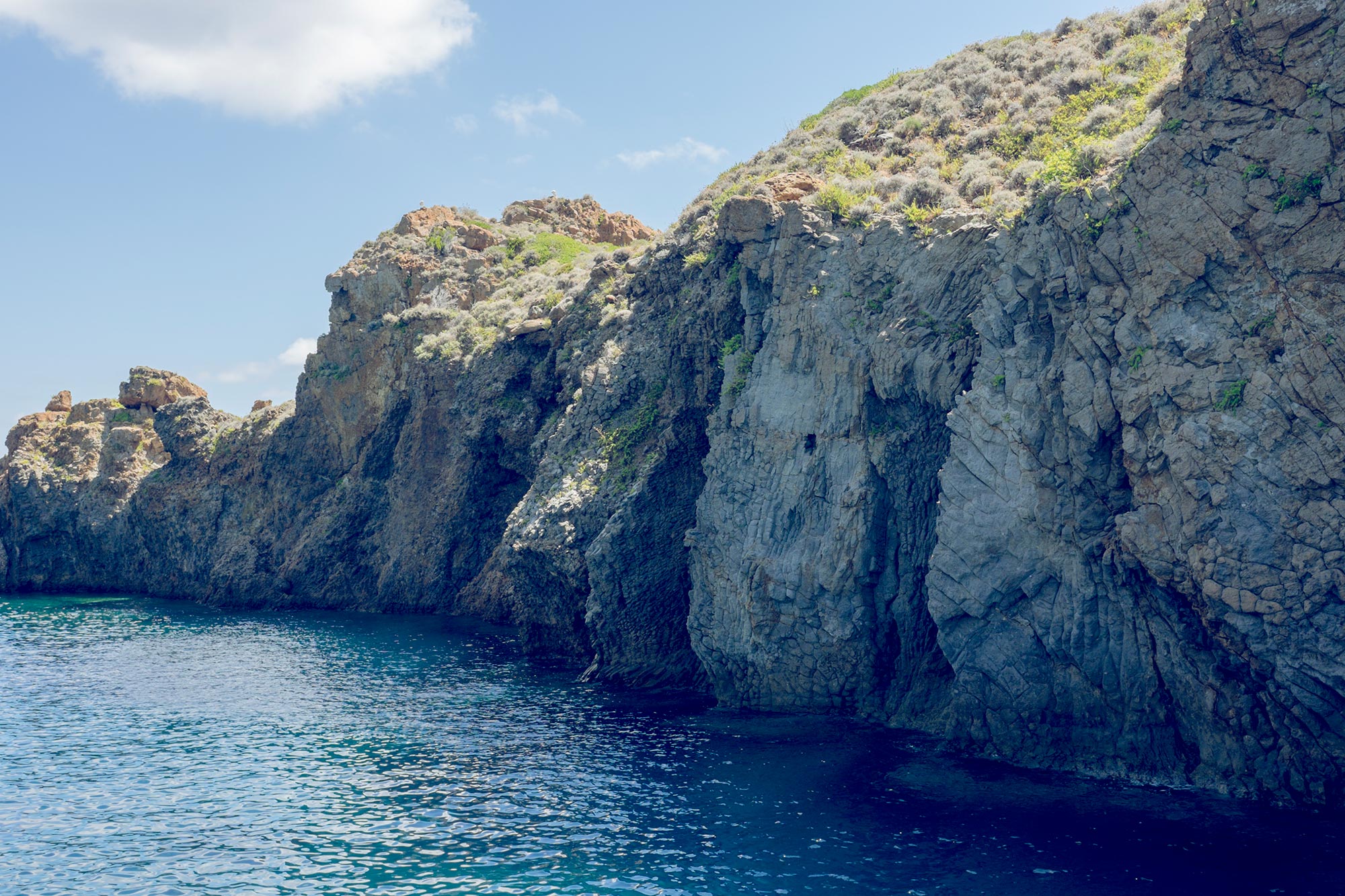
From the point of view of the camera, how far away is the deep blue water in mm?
22516

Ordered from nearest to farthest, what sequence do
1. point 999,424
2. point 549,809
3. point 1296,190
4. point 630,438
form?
point 1296,190 → point 549,809 → point 999,424 → point 630,438

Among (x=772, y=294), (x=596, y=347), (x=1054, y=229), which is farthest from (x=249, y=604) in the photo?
(x=1054, y=229)

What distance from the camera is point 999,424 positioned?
2983 cm

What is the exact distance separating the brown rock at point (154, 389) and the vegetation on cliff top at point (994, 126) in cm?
5313

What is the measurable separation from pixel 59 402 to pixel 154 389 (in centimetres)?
1347

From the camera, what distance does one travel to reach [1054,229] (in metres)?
29.8

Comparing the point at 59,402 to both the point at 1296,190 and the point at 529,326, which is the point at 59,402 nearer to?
the point at 529,326

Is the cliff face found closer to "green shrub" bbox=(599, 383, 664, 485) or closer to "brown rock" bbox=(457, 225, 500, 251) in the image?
"green shrub" bbox=(599, 383, 664, 485)

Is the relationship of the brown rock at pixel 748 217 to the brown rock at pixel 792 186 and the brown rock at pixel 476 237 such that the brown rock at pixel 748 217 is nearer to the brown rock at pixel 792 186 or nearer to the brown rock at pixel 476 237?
the brown rock at pixel 792 186

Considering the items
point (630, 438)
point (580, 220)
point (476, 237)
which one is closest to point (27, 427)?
point (476, 237)

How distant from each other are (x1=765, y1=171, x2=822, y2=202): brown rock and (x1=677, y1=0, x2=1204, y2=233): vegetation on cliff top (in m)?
0.97

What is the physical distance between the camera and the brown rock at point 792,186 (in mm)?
40156

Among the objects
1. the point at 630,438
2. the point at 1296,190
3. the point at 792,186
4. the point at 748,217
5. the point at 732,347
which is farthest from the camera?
the point at 630,438

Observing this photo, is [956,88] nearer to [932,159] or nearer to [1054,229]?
[932,159]
